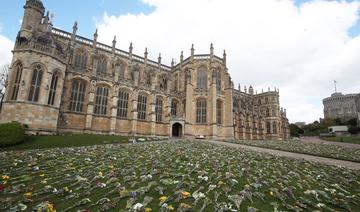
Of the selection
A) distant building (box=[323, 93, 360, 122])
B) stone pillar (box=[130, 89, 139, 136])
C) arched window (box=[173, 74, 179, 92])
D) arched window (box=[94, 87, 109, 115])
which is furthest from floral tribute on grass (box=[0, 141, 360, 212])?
distant building (box=[323, 93, 360, 122])

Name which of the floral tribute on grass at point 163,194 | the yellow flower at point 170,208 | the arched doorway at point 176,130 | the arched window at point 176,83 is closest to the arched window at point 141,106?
the arched doorway at point 176,130

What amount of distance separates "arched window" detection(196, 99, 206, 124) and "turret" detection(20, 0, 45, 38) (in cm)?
3142

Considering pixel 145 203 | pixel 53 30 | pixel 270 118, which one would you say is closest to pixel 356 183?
pixel 145 203

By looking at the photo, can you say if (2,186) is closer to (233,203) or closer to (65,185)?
(65,185)

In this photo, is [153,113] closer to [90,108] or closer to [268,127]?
[90,108]

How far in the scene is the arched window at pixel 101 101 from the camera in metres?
34.0

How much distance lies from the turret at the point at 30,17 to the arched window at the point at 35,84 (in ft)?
27.7

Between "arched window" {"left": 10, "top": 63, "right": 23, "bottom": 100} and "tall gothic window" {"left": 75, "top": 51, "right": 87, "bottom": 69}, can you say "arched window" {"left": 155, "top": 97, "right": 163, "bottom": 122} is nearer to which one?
"tall gothic window" {"left": 75, "top": 51, "right": 87, "bottom": 69}

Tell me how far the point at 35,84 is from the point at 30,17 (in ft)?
43.6

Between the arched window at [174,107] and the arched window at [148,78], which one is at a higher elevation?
the arched window at [148,78]

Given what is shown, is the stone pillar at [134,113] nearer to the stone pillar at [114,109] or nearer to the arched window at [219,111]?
the stone pillar at [114,109]

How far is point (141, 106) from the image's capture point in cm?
3872

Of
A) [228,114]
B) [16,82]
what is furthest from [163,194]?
[228,114]

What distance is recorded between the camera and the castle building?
2536 cm
